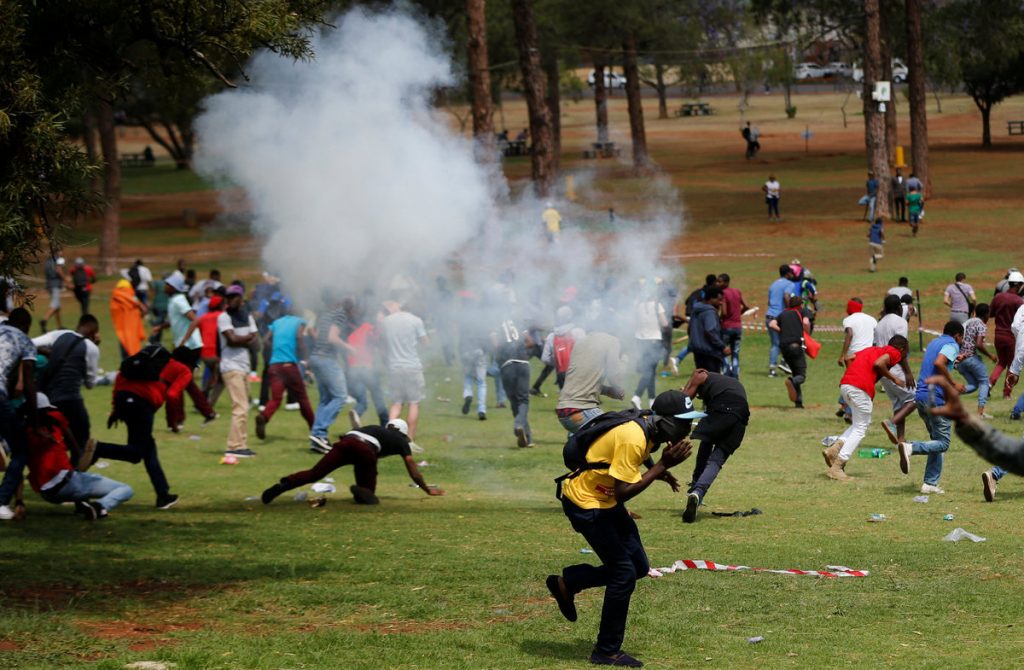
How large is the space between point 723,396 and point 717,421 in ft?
0.90

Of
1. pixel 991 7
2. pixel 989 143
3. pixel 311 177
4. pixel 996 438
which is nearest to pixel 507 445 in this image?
pixel 311 177

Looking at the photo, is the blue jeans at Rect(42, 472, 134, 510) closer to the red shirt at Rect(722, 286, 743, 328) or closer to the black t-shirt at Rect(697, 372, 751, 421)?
the black t-shirt at Rect(697, 372, 751, 421)

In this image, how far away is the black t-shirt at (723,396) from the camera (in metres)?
12.8

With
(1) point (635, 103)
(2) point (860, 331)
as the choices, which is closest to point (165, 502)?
(2) point (860, 331)

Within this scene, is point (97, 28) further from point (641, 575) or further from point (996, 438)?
point (996, 438)

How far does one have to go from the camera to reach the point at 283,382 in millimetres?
17875

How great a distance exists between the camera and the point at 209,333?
19.9m

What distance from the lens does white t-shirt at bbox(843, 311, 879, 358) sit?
17750 mm

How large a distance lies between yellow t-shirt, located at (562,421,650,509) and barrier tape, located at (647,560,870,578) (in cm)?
221

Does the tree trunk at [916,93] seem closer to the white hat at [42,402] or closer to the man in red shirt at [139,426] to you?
the man in red shirt at [139,426]

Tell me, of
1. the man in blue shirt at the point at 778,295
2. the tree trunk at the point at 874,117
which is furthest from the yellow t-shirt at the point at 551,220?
the tree trunk at the point at 874,117

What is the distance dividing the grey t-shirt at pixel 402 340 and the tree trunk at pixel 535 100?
17480 millimetres

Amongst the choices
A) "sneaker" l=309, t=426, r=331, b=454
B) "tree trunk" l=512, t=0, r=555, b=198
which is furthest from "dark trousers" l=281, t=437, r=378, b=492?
"tree trunk" l=512, t=0, r=555, b=198

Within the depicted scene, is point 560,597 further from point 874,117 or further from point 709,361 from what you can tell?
point 874,117
